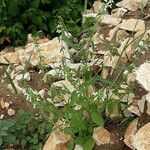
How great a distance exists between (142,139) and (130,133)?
7.5 inches

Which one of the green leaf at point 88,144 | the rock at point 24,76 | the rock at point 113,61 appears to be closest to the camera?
the green leaf at point 88,144

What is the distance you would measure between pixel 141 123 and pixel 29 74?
1.17 m

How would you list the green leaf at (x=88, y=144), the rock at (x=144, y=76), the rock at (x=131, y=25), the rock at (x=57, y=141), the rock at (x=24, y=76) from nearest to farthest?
1. the rock at (x=144, y=76)
2. the green leaf at (x=88, y=144)
3. the rock at (x=57, y=141)
4. the rock at (x=24, y=76)
5. the rock at (x=131, y=25)

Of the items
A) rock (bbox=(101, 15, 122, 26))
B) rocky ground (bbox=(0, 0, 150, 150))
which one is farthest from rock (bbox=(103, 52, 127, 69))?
rock (bbox=(101, 15, 122, 26))

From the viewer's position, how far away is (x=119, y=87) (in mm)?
3568

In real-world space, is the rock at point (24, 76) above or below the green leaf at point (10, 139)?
above

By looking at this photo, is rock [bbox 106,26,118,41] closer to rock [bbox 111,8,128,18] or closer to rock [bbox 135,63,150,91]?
rock [bbox 111,8,128,18]

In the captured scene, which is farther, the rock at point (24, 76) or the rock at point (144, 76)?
the rock at point (24, 76)

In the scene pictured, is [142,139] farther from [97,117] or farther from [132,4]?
[132,4]

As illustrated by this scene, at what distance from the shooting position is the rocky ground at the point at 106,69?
3.55 metres

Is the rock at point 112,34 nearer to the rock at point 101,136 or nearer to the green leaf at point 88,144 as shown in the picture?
the rock at point 101,136

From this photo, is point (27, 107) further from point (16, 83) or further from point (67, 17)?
point (67, 17)

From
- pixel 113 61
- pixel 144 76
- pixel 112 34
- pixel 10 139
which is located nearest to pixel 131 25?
pixel 112 34

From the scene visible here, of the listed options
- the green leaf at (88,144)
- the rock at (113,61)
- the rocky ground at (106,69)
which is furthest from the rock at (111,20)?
the green leaf at (88,144)
